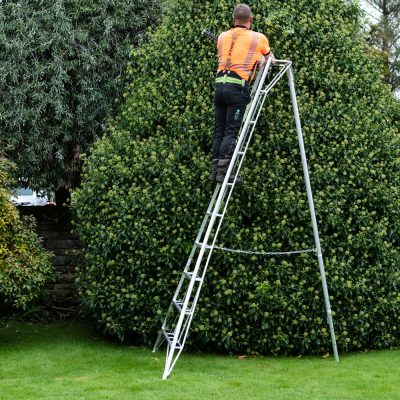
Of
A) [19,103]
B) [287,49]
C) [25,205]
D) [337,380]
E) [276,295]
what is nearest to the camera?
[337,380]

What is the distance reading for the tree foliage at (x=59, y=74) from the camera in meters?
10.7

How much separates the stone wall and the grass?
6.48 feet

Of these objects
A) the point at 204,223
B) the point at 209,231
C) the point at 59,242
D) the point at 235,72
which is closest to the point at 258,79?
the point at 235,72

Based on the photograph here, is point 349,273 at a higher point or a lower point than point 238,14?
lower

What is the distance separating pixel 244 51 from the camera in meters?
7.97

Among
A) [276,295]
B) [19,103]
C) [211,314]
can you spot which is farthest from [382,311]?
[19,103]

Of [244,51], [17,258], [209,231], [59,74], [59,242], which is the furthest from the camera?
[59,242]

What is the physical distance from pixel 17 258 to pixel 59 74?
284cm

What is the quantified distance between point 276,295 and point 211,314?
0.73 meters

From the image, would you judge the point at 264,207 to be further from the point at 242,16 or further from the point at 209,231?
the point at 242,16

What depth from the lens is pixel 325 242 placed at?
8758 millimetres

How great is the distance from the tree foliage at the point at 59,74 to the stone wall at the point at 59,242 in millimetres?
589

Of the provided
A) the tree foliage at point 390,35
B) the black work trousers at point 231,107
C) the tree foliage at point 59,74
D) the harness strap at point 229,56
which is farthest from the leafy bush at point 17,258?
the tree foliage at point 390,35

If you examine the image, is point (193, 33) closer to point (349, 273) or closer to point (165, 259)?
point (165, 259)
